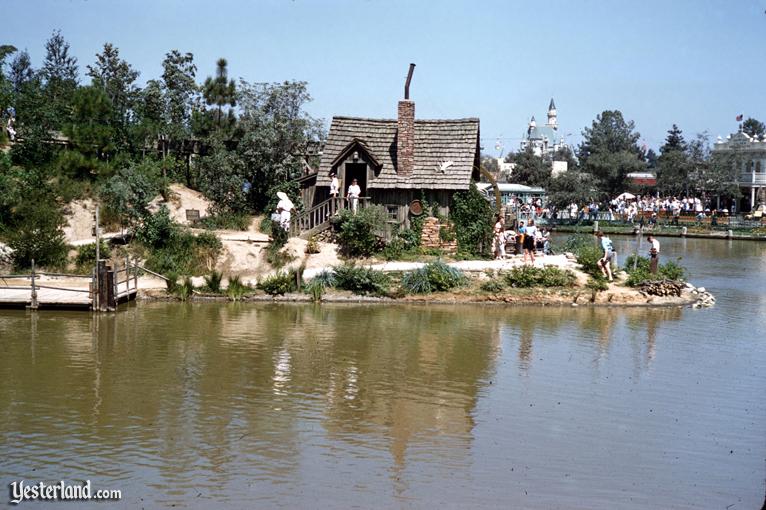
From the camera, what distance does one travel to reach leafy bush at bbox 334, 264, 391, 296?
28625 mm

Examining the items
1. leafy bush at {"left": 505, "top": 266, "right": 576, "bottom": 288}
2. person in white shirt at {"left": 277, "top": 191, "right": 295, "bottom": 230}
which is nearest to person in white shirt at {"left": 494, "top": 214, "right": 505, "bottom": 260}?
leafy bush at {"left": 505, "top": 266, "right": 576, "bottom": 288}

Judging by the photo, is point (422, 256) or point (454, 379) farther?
point (422, 256)

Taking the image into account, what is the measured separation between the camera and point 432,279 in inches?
1139

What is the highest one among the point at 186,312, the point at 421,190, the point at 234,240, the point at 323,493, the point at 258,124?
the point at 258,124

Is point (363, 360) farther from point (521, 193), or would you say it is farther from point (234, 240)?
point (521, 193)

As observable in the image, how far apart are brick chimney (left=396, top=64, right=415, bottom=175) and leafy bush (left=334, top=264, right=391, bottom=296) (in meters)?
6.00

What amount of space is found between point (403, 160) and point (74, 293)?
13.3 metres

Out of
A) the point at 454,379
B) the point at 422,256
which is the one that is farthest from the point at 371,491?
the point at 422,256

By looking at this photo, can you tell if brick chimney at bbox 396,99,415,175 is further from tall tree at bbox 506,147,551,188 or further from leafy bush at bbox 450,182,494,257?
tall tree at bbox 506,147,551,188

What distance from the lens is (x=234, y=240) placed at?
31.9 metres

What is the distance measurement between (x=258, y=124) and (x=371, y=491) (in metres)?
26.9

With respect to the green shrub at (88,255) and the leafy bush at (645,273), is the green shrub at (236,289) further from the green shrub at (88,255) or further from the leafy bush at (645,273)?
the leafy bush at (645,273)

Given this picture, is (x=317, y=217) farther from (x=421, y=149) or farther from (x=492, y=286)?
(x=492, y=286)

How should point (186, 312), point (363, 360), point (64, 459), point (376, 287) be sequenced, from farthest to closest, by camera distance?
point (376, 287)
point (186, 312)
point (363, 360)
point (64, 459)
